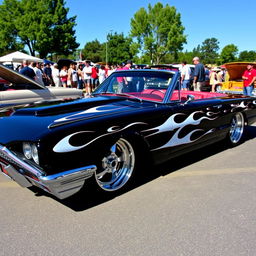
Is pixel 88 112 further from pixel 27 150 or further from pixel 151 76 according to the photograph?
pixel 151 76

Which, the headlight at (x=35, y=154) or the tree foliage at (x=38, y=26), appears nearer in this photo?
the headlight at (x=35, y=154)

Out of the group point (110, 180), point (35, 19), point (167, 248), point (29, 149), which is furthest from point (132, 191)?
point (35, 19)

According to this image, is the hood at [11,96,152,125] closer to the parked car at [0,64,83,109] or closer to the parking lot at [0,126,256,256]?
the parking lot at [0,126,256,256]

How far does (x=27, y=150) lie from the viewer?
241 cm

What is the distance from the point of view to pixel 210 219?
2527 millimetres

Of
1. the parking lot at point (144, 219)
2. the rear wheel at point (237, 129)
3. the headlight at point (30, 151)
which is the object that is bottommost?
the parking lot at point (144, 219)

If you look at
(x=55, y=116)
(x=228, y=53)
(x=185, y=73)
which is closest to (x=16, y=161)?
(x=55, y=116)

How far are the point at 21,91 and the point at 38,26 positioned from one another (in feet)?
122

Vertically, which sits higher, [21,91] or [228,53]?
[228,53]

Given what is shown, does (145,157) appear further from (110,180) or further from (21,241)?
(21,241)

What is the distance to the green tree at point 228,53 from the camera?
9450 cm

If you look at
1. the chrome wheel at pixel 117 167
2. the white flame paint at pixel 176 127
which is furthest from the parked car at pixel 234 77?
the chrome wheel at pixel 117 167

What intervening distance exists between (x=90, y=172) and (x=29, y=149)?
60cm

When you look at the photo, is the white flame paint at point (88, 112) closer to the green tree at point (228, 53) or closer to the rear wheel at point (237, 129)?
the rear wheel at point (237, 129)
